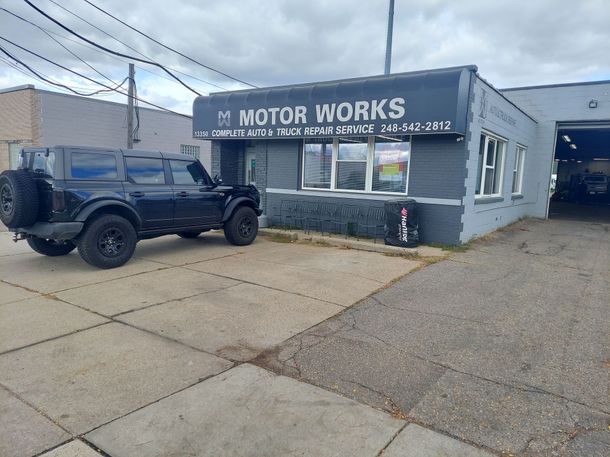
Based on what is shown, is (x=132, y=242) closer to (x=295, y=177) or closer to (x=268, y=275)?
(x=268, y=275)

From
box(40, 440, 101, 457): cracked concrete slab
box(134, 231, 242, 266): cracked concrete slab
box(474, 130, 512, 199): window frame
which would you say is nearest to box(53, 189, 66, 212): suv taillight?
box(134, 231, 242, 266): cracked concrete slab

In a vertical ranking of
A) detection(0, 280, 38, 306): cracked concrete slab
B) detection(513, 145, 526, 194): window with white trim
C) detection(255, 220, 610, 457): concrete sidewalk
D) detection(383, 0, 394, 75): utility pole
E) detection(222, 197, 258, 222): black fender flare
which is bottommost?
detection(0, 280, 38, 306): cracked concrete slab

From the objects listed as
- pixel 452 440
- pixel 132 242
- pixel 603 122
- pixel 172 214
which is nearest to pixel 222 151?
pixel 172 214

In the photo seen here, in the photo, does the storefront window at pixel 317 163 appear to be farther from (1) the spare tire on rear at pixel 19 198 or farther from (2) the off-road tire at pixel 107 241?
(1) the spare tire on rear at pixel 19 198

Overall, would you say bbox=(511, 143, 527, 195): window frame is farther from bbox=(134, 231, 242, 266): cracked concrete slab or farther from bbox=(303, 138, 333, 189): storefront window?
bbox=(134, 231, 242, 266): cracked concrete slab

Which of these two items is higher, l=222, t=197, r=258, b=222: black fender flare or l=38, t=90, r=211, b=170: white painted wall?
l=38, t=90, r=211, b=170: white painted wall

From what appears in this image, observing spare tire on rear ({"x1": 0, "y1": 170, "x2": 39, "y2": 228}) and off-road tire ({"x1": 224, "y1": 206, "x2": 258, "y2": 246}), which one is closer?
spare tire on rear ({"x1": 0, "y1": 170, "x2": 39, "y2": 228})

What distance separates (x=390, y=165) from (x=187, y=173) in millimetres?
4990

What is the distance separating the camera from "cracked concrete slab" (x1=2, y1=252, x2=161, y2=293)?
21.6 ft

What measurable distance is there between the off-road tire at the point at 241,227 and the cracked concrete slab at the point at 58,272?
220 cm

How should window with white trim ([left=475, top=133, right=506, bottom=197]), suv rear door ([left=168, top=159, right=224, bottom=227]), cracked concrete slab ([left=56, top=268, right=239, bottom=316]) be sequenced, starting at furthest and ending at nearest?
1. window with white trim ([left=475, top=133, right=506, bottom=197])
2. suv rear door ([left=168, top=159, right=224, bottom=227])
3. cracked concrete slab ([left=56, top=268, right=239, bottom=316])

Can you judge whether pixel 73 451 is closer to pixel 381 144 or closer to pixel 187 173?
pixel 187 173

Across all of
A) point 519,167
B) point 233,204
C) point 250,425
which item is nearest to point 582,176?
point 519,167

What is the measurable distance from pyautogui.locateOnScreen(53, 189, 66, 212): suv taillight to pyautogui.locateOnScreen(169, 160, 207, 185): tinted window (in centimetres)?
230
